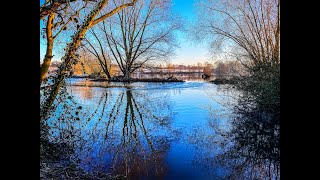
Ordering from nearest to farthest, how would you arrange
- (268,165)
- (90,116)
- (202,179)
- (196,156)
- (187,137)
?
(202,179), (268,165), (196,156), (187,137), (90,116)

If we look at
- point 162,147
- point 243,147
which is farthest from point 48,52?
point 243,147

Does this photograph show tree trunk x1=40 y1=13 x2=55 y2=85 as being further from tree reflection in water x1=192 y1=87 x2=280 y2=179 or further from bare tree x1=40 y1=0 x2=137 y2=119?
tree reflection in water x1=192 y1=87 x2=280 y2=179

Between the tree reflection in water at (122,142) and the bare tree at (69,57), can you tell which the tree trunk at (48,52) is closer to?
the bare tree at (69,57)

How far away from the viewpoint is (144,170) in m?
2.95

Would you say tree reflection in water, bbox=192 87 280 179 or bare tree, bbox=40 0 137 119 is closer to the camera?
tree reflection in water, bbox=192 87 280 179

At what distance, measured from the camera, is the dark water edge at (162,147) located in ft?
9.50

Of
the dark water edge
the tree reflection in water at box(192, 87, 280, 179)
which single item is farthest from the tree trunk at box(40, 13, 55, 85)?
the tree reflection in water at box(192, 87, 280, 179)

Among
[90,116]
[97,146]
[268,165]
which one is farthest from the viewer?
[90,116]

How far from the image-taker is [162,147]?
3.82m

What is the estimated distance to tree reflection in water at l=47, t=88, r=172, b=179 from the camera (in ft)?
9.98
